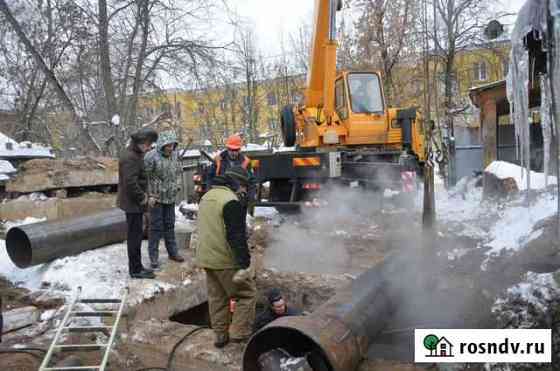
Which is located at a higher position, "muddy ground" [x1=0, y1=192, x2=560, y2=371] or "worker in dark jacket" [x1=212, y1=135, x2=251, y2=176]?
"worker in dark jacket" [x1=212, y1=135, x2=251, y2=176]

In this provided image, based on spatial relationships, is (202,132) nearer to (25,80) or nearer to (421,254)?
(25,80)

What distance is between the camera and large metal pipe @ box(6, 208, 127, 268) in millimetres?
5367

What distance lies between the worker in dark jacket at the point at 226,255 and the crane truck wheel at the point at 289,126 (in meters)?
6.39

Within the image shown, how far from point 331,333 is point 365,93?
7.30 metres

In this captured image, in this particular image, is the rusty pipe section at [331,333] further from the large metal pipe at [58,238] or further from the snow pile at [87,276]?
the large metal pipe at [58,238]

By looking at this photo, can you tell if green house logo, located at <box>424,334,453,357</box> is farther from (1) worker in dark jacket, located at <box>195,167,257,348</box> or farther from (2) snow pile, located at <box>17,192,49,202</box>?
(2) snow pile, located at <box>17,192,49,202</box>

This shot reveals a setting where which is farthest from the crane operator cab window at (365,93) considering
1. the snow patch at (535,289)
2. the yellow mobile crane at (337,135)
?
the snow patch at (535,289)

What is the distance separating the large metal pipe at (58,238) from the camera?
5367mm

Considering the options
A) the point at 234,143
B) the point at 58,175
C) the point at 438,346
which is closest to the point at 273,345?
the point at 438,346

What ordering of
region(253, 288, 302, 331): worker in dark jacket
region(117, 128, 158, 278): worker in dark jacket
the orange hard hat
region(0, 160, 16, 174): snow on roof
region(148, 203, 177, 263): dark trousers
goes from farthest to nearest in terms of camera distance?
region(0, 160, 16, 174): snow on roof < the orange hard hat < region(148, 203, 177, 263): dark trousers < region(117, 128, 158, 278): worker in dark jacket < region(253, 288, 302, 331): worker in dark jacket

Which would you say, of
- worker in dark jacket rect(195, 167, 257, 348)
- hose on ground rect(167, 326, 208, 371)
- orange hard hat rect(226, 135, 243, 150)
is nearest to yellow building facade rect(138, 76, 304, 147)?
orange hard hat rect(226, 135, 243, 150)

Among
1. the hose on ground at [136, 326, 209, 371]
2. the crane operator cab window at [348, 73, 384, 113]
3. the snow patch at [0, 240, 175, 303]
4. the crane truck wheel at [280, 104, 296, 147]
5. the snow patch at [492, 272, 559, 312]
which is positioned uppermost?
the crane operator cab window at [348, 73, 384, 113]

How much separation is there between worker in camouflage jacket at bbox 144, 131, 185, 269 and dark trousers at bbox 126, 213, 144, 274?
0.34 meters

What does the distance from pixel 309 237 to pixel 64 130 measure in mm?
16392
